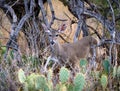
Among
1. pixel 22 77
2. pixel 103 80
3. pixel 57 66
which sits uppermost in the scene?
pixel 22 77

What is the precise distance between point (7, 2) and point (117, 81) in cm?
429

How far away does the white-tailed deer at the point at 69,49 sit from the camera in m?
7.61

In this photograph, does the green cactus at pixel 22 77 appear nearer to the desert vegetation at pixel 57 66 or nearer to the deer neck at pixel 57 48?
the desert vegetation at pixel 57 66

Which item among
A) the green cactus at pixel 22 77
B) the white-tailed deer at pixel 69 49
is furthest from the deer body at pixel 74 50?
the green cactus at pixel 22 77

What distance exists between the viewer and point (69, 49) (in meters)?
8.23

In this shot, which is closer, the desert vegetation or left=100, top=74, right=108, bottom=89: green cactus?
the desert vegetation

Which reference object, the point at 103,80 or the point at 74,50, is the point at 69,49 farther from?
the point at 103,80

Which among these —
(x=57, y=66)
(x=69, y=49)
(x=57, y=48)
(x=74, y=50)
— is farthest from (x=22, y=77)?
(x=74, y=50)

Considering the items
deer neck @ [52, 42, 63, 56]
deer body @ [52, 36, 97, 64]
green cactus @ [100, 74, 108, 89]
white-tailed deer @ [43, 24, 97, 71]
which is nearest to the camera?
green cactus @ [100, 74, 108, 89]

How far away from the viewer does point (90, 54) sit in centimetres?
859

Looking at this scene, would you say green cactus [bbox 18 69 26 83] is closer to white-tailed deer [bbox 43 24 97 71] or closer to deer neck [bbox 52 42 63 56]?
white-tailed deer [bbox 43 24 97 71]

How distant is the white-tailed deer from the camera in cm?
761

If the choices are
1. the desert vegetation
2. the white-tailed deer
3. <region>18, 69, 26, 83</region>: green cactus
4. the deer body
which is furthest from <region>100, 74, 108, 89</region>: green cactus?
the deer body

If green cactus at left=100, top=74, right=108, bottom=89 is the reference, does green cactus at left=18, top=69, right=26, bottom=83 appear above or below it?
above
